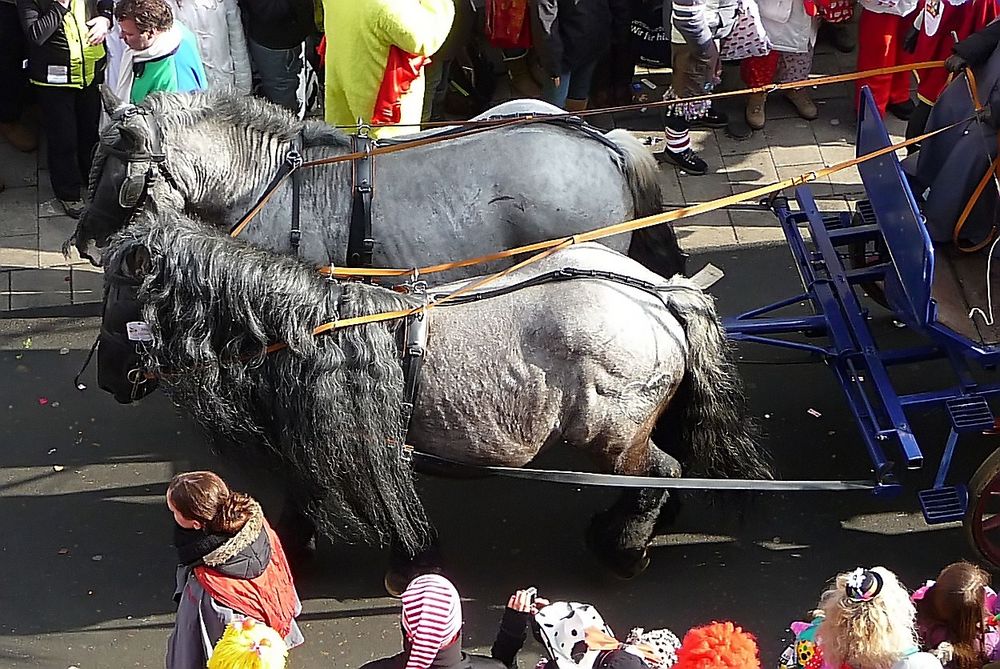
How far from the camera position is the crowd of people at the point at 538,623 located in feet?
10.2

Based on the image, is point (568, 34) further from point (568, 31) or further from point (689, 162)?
point (689, 162)

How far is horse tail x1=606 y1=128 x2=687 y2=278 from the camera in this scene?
4.80m

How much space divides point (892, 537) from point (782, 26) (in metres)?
3.26

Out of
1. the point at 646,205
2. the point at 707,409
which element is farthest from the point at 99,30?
the point at 707,409

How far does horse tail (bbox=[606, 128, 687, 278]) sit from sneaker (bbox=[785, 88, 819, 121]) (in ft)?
8.35

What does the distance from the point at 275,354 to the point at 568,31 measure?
131 inches

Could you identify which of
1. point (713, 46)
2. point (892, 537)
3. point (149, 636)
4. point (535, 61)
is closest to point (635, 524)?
point (892, 537)

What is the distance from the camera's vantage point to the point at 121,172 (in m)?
4.39

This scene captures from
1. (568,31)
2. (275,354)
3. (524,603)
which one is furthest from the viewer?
(568,31)

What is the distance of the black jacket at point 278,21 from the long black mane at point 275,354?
2.48 meters

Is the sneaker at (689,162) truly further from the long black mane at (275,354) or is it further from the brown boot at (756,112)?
the long black mane at (275,354)

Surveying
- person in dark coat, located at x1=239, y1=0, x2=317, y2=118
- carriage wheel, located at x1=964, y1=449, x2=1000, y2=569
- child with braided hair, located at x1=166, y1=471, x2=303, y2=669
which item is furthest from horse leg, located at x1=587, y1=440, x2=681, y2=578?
person in dark coat, located at x1=239, y1=0, x2=317, y2=118

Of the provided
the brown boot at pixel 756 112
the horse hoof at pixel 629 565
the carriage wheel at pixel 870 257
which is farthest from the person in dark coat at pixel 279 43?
the horse hoof at pixel 629 565

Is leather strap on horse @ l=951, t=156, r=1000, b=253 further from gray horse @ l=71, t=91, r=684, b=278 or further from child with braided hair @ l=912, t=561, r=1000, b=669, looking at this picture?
child with braided hair @ l=912, t=561, r=1000, b=669
